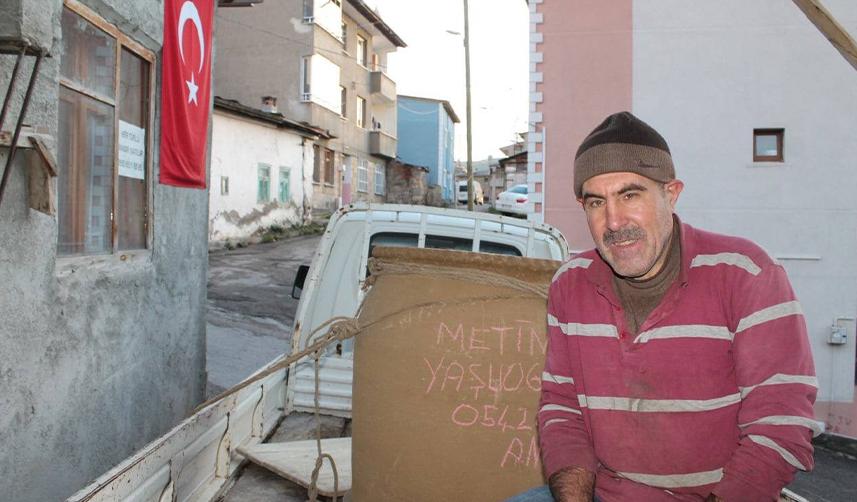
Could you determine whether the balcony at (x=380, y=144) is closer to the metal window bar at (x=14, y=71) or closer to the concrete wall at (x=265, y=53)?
the concrete wall at (x=265, y=53)

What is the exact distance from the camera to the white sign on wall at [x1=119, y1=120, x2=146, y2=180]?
4660 millimetres

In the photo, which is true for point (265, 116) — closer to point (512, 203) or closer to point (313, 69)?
point (313, 69)

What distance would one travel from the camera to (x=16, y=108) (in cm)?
320

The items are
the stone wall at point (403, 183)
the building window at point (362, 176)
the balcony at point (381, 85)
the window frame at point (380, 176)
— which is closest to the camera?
the building window at point (362, 176)

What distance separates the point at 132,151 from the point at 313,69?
21.0m

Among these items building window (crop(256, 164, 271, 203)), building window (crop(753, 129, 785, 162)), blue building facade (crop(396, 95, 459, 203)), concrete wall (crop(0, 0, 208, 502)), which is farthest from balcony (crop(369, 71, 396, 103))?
concrete wall (crop(0, 0, 208, 502))

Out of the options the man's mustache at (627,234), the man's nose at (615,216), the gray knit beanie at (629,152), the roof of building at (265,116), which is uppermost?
the roof of building at (265,116)

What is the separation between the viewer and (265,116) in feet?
64.0

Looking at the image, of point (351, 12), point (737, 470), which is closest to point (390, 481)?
point (737, 470)

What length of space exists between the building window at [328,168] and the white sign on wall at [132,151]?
2139cm

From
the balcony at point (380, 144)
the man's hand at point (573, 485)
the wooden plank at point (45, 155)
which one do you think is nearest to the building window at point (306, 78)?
the balcony at point (380, 144)

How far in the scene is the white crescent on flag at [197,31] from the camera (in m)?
5.40

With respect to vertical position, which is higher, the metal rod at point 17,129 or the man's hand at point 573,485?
the metal rod at point 17,129

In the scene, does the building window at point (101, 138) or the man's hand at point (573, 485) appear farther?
the building window at point (101, 138)
